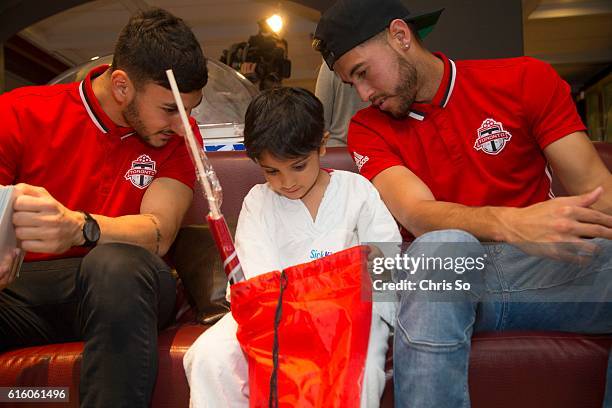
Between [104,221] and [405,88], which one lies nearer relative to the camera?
[104,221]

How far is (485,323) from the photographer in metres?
1.29

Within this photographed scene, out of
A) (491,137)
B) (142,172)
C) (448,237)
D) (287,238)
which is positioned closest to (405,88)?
(491,137)

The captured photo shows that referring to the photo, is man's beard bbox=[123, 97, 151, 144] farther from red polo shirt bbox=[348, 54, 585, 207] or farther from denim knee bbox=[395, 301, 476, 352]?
denim knee bbox=[395, 301, 476, 352]

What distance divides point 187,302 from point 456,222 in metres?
0.82

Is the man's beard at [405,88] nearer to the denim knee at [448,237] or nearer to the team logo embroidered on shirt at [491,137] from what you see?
the team logo embroidered on shirt at [491,137]

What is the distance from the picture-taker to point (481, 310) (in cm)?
126

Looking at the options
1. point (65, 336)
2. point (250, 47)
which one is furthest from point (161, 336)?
point (250, 47)

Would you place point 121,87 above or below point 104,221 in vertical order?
above

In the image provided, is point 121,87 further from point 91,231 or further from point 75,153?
point 91,231

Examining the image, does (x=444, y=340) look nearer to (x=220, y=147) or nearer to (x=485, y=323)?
(x=485, y=323)

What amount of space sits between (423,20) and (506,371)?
1.01 meters

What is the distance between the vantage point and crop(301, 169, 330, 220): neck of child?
154 centimetres

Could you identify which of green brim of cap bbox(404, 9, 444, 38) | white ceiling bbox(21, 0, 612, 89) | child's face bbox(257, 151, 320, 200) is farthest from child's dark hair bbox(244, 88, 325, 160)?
white ceiling bbox(21, 0, 612, 89)

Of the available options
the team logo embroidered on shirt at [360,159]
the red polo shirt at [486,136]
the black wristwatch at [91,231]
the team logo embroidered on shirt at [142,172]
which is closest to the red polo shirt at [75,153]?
the team logo embroidered on shirt at [142,172]
